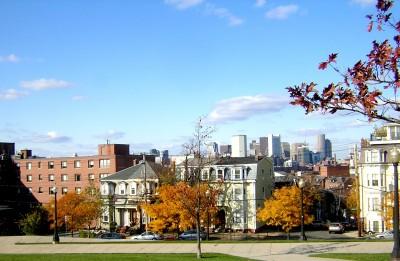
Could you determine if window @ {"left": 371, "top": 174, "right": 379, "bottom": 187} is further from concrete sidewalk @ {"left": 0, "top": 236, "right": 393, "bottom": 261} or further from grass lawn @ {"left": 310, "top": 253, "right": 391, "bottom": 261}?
grass lawn @ {"left": 310, "top": 253, "right": 391, "bottom": 261}

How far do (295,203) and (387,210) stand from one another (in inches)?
403

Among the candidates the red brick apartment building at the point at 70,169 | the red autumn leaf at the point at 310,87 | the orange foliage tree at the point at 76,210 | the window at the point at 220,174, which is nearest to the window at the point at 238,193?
the window at the point at 220,174

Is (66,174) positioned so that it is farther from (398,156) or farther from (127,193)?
(398,156)

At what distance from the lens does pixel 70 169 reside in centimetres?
9819

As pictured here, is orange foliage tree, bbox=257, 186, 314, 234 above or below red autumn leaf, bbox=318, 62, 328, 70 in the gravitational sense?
below

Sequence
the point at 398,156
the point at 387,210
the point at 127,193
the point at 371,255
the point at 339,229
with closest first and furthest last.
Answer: the point at 398,156
the point at 371,255
the point at 387,210
the point at 339,229
the point at 127,193

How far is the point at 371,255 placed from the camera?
1031 inches

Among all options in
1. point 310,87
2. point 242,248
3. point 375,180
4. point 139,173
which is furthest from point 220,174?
point 310,87

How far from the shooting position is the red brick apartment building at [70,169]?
9606 centimetres

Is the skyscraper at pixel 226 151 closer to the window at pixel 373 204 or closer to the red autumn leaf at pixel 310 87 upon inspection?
the window at pixel 373 204

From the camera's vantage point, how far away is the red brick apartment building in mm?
96062

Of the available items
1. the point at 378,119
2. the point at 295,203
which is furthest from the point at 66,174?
the point at 378,119

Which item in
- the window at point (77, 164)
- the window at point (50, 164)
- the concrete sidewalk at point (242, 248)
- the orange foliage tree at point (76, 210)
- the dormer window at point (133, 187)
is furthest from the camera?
the window at point (50, 164)

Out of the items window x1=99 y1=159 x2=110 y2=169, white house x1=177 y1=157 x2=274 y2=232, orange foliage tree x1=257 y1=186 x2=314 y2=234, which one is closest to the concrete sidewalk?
orange foliage tree x1=257 y1=186 x2=314 y2=234
